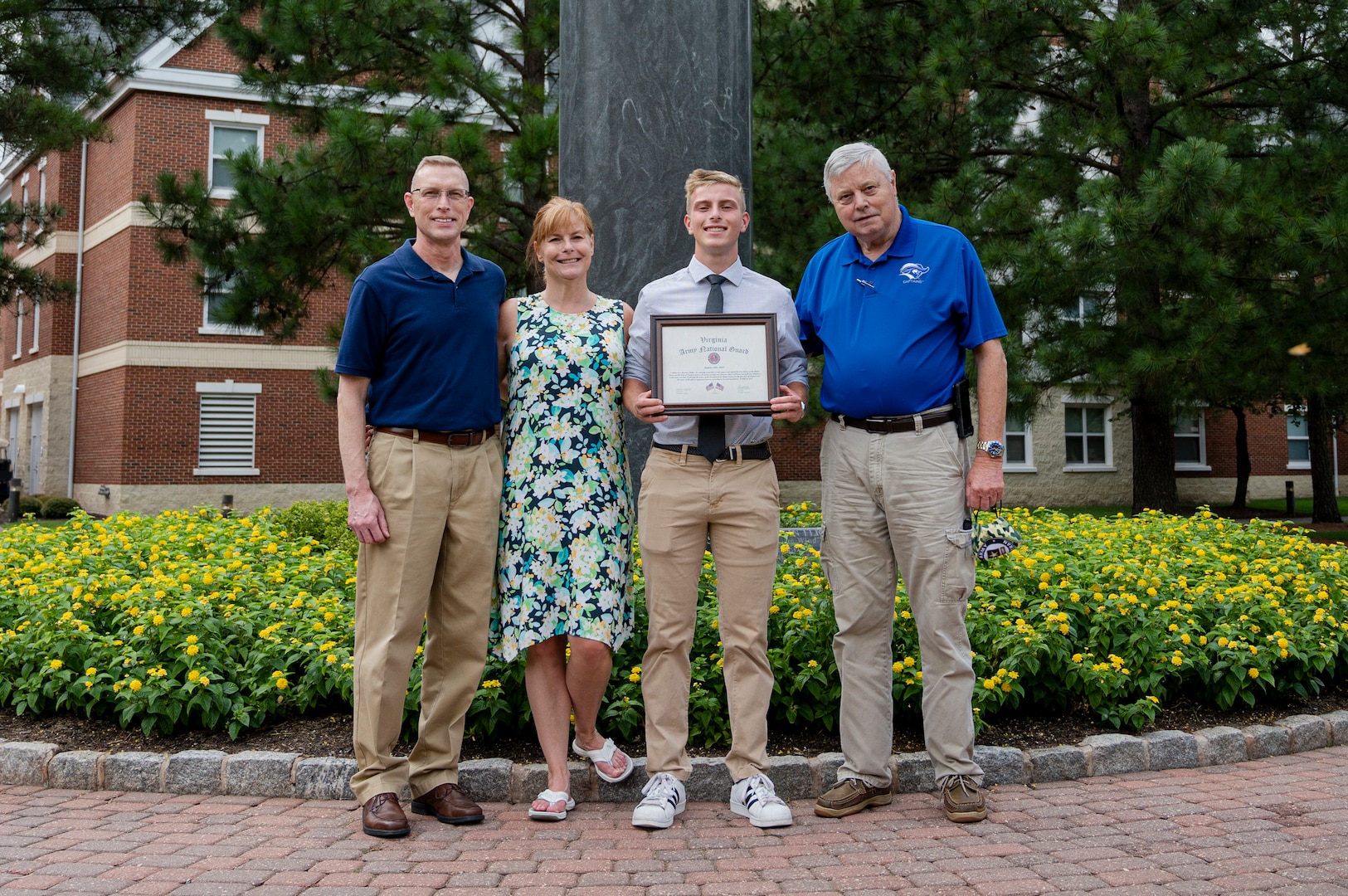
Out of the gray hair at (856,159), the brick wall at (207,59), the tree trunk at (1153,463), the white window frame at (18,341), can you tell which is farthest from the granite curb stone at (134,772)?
the white window frame at (18,341)

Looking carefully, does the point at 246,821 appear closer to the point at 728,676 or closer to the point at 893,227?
the point at 728,676

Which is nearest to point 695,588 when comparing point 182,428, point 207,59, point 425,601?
point 425,601

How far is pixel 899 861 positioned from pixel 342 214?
919 cm

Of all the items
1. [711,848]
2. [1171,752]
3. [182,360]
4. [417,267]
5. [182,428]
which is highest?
[182,360]

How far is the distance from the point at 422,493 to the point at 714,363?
1104 mm

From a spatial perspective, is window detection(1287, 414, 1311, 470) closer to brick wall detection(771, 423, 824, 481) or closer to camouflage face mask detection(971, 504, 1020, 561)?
brick wall detection(771, 423, 824, 481)

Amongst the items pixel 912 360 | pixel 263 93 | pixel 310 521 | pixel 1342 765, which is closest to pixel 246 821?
pixel 912 360

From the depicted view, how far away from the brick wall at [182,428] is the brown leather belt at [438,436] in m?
19.5

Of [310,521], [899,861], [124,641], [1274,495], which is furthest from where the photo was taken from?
[1274,495]

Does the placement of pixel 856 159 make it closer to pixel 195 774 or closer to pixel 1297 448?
pixel 195 774

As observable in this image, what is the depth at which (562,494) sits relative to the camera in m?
3.87

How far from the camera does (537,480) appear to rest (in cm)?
388

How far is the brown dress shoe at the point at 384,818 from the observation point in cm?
366

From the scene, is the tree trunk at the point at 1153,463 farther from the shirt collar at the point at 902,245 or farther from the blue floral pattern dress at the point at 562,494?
the blue floral pattern dress at the point at 562,494
